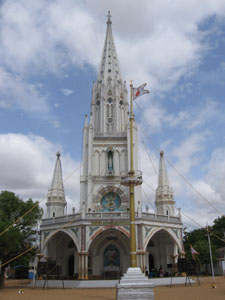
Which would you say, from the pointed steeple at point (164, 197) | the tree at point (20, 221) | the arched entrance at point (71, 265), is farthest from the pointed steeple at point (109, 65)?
the arched entrance at point (71, 265)

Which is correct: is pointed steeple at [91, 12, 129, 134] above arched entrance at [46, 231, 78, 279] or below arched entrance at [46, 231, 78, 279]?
above

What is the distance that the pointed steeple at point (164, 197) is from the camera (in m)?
43.3

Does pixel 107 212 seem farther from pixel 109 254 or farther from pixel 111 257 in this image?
pixel 111 257

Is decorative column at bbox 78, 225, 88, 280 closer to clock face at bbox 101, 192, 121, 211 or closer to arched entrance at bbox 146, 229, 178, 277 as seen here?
arched entrance at bbox 146, 229, 178, 277

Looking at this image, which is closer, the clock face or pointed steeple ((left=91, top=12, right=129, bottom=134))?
the clock face

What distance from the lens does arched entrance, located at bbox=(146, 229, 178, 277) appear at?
35469mm

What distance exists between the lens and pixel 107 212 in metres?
31.4

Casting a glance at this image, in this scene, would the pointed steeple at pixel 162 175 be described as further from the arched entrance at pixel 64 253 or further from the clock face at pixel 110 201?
the arched entrance at pixel 64 253

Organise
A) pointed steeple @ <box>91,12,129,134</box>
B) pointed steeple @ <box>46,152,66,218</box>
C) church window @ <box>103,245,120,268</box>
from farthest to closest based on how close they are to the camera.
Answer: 1. pointed steeple @ <box>91,12,129,134</box>
2. pointed steeple @ <box>46,152,66,218</box>
3. church window @ <box>103,245,120,268</box>

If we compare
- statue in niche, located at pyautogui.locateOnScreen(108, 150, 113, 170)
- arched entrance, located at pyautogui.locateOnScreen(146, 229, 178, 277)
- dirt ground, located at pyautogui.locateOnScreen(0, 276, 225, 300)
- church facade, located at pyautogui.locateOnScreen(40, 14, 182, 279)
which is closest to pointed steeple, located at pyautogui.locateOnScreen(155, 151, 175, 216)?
church facade, located at pyautogui.locateOnScreen(40, 14, 182, 279)

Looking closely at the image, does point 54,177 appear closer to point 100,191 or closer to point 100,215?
point 100,191

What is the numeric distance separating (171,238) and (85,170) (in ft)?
47.9

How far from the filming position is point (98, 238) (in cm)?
3369

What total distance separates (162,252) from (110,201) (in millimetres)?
9249
